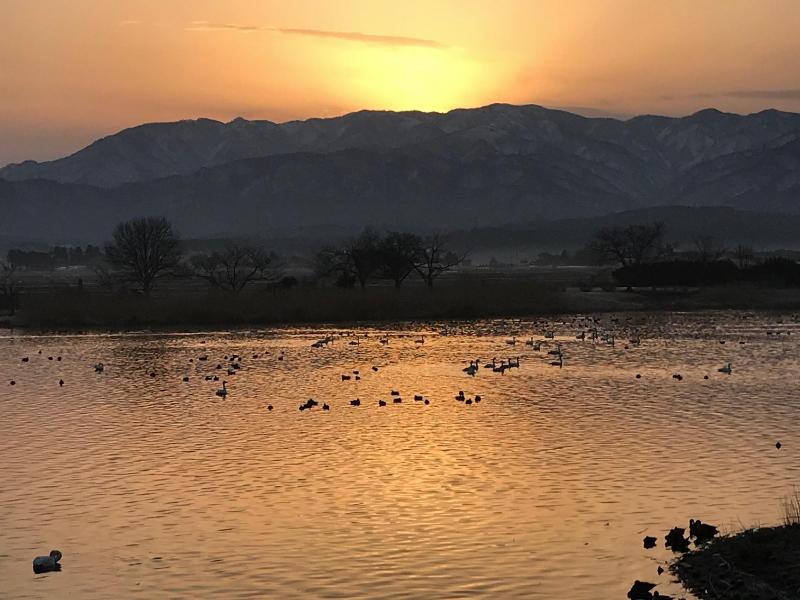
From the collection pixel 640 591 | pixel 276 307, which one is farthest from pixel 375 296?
pixel 640 591

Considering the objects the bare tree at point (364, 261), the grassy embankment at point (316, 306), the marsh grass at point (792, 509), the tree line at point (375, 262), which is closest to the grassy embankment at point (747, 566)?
the marsh grass at point (792, 509)

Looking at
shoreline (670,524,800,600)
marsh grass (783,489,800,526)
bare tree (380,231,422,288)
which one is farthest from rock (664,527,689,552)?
bare tree (380,231,422,288)

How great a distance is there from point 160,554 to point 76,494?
618cm

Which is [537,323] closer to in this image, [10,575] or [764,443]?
[764,443]

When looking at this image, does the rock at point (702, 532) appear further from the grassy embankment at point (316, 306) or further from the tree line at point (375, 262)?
the tree line at point (375, 262)

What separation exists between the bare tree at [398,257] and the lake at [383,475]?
6346cm

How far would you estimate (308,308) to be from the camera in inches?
3743

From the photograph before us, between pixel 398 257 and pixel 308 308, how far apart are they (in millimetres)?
27428

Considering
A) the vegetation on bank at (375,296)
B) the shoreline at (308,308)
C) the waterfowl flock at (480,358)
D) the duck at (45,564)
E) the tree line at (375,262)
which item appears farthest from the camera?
the tree line at (375,262)

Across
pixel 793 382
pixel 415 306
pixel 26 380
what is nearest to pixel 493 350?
pixel 793 382

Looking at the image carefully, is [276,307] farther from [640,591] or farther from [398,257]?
[640,591]

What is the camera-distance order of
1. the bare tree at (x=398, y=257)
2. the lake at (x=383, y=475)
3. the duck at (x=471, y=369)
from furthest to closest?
1. the bare tree at (x=398, y=257)
2. the duck at (x=471, y=369)
3. the lake at (x=383, y=475)

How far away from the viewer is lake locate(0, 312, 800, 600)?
20.3 meters

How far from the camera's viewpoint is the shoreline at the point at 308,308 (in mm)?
91750
